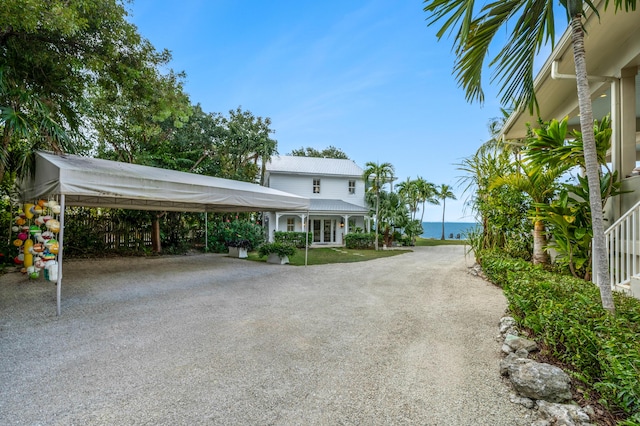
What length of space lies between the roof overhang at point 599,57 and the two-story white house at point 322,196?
12.5 metres

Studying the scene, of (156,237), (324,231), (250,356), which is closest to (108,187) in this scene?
(250,356)

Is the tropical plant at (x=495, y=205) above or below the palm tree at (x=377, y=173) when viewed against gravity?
below

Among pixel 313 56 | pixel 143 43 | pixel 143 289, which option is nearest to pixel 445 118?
pixel 313 56

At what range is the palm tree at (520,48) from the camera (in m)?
2.72

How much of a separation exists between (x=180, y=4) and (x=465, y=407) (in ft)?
38.6

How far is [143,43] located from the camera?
641 cm

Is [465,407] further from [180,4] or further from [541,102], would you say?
[180,4]

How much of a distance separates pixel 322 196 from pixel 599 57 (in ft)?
51.6

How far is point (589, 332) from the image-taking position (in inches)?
90.4

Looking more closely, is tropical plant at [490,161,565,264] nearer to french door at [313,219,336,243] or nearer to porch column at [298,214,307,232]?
porch column at [298,214,307,232]

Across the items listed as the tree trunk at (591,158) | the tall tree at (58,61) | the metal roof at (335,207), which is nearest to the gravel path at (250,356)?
the tree trunk at (591,158)

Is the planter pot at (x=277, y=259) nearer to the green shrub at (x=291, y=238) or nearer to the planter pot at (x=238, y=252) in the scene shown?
the planter pot at (x=238, y=252)

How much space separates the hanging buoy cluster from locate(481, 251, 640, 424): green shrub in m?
7.29

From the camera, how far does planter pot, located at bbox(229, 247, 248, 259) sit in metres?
11.4
